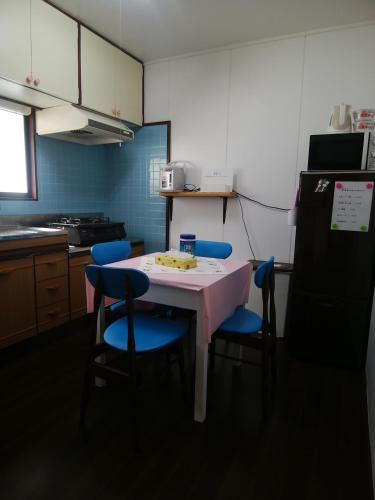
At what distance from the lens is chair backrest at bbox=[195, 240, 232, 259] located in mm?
2678

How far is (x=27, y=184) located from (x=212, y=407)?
8.60ft

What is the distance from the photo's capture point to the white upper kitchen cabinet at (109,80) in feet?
9.54

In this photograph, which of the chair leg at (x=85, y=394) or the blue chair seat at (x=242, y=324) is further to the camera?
the blue chair seat at (x=242, y=324)

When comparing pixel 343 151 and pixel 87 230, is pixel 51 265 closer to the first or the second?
pixel 87 230

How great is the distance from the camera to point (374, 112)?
7.86 ft

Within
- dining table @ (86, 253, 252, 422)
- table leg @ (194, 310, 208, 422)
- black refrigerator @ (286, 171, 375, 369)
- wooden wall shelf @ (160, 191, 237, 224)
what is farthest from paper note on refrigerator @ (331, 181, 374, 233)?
table leg @ (194, 310, 208, 422)

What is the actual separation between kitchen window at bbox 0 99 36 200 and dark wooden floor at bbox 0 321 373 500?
5.01 ft

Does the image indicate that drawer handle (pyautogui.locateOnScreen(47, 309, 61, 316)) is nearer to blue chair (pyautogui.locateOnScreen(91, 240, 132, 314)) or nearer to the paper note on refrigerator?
blue chair (pyautogui.locateOnScreen(91, 240, 132, 314))

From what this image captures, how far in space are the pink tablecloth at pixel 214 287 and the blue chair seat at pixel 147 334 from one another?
19 centimetres

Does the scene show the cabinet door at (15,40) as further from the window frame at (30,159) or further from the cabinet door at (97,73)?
the window frame at (30,159)

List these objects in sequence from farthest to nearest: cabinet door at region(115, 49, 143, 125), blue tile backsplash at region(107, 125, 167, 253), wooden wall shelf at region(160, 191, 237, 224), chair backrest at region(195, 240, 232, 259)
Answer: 1. blue tile backsplash at region(107, 125, 167, 253)
2. cabinet door at region(115, 49, 143, 125)
3. wooden wall shelf at region(160, 191, 237, 224)
4. chair backrest at region(195, 240, 232, 259)

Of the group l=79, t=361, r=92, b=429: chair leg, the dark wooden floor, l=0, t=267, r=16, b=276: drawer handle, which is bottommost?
the dark wooden floor

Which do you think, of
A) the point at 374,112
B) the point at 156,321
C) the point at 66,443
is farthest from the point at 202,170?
the point at 66,443

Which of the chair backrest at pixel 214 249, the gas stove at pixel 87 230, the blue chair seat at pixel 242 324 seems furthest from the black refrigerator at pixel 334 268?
the gas stove at pixel 87 230
